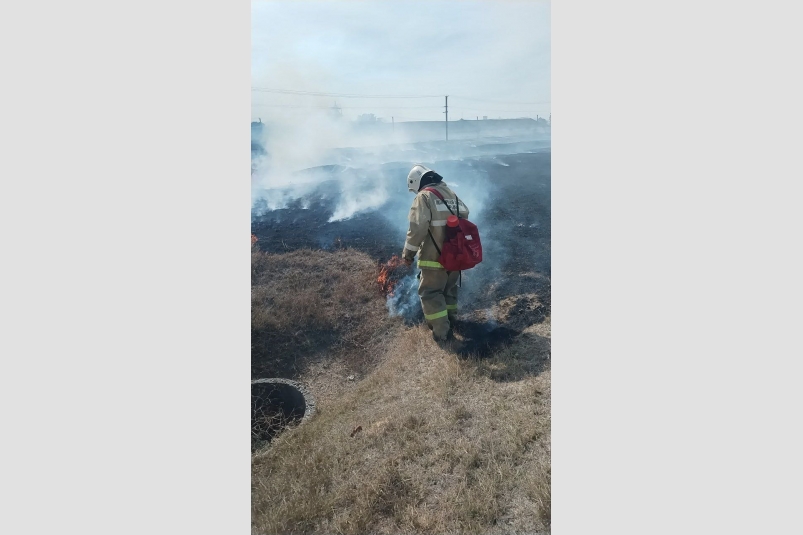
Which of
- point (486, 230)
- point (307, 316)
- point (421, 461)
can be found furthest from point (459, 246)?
point (421, 461)

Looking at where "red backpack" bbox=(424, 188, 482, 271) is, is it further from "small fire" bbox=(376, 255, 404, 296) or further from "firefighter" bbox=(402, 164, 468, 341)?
"small fire" bbox=(376, 255, 404, 296)

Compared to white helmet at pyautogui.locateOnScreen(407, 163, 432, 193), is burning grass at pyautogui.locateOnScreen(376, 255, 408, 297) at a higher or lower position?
lower

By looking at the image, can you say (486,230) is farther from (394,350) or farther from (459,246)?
(394,350)

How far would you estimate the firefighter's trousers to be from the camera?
493cm

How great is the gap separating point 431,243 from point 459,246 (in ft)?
1.16

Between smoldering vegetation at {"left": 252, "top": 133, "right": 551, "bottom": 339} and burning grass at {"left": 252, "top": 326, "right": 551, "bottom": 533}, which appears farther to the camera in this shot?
smoldering vegetation at {"left": 252, "top": 133, "right": 551, "bottom": 339}

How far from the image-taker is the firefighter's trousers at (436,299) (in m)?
4.93

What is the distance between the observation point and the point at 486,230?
6.48 metres

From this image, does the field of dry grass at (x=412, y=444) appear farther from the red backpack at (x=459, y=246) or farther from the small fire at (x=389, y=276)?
the red backpack at (x=459, y=246)

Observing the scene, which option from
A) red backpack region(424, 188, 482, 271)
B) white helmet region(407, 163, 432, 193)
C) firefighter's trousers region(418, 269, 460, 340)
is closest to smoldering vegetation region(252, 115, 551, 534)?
firefighter's trousers region(418, 269, 460, 340)

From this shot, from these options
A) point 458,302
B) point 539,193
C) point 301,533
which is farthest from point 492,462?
point 539,193

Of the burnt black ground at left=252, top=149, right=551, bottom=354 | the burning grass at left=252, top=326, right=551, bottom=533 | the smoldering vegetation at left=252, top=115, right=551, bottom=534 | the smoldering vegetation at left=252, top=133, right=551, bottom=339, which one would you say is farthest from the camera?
the smoldering vegetation at left=252, top=133, right=551, bottom=339

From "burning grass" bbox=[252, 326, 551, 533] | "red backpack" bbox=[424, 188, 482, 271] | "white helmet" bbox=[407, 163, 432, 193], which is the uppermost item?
"white helmet" bbox=[407, 163, 432, 193]

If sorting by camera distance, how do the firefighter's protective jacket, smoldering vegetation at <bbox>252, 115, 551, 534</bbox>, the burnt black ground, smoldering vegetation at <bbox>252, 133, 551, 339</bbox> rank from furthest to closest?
smoldering vegetation at <bbox>252, 133, 551, 339</bbox> < the burnt black ground < the firefighter's protective jacket < smoldering vegetation at <bbox>252, 115, 551, 534</bbox>
